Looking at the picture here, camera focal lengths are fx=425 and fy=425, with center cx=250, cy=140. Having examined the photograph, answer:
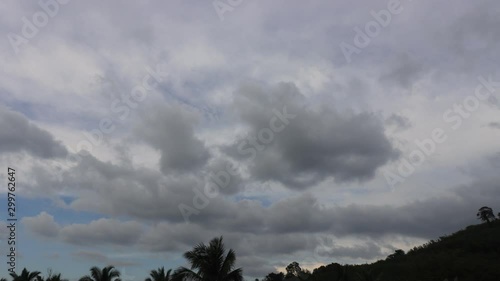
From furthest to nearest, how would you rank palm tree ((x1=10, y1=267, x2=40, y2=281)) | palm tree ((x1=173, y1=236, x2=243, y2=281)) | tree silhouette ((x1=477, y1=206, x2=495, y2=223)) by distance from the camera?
tree silhouette ((x1=477, y1=206, x2=495, y2=223)) → palm tree ((x1=10, y1=267, x2=40, y2=281)) → palm tree ((x1=173, y1=236, x2=243, y2=281))

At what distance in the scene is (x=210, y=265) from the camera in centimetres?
3117

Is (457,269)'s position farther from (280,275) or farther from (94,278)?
(280,275)

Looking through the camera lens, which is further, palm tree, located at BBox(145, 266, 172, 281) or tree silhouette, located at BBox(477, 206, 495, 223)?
tree silhouette, located at BBox(477, 206, 495, 223)

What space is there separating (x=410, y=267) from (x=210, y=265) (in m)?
39.3

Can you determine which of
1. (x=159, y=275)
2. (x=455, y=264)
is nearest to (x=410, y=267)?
(x=455, y=264)

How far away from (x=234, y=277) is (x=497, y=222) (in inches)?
3082

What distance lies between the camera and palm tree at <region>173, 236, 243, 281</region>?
102 feet

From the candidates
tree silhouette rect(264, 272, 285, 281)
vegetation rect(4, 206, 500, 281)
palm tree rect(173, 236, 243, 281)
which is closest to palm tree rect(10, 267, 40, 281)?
vegetation rect(4, 206, 500, 281)

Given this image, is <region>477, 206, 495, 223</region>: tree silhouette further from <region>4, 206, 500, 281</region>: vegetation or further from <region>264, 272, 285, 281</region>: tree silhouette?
<region>264, 272, 285, 281</region>: tree silhouette

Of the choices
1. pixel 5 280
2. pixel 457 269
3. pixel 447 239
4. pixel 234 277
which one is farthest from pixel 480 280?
pixel 5 280

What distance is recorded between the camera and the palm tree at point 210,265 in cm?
3109

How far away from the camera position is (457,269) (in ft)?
183

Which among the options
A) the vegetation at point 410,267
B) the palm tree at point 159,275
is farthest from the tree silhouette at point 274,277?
the palm tree at point 159,275

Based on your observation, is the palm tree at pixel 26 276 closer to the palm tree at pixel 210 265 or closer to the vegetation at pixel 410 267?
the vegetation at pixel 410 267
